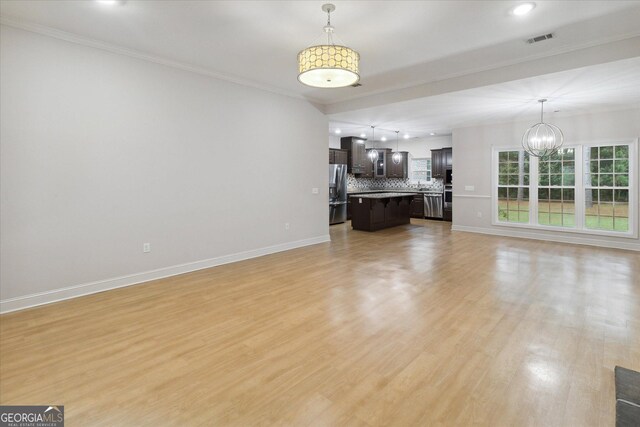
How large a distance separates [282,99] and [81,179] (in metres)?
A: 3.50

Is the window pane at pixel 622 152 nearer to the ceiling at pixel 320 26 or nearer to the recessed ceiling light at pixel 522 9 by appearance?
the ceiling at pixel 320 26

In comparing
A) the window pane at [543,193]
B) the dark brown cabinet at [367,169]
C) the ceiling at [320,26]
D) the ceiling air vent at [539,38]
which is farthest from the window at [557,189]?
the dark brown cabinet at [367,169]

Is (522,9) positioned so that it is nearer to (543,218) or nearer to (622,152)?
(622,152)

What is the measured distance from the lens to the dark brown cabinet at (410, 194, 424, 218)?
10.8 m

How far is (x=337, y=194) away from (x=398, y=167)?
314 centimetres

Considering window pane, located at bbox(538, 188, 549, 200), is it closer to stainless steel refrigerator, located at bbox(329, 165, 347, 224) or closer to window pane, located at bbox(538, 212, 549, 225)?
window pane, located at bbox(538, 212, 549, 225)

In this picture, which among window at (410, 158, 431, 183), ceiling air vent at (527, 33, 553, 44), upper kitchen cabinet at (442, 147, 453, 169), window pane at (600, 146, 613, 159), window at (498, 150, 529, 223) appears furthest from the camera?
window at (410, 158, 431, 183)

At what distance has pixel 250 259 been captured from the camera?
5.63 metres

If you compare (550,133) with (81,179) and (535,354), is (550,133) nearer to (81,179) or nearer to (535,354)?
(535,354)

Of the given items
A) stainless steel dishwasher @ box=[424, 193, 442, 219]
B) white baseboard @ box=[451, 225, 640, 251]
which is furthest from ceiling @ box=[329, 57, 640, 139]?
white baseboard @ box=[451, 225, 640, 251]

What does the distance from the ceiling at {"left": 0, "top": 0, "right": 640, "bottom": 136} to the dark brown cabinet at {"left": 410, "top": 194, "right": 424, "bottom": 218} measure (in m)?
5.19

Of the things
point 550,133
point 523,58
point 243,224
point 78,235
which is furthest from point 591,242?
point 78,235

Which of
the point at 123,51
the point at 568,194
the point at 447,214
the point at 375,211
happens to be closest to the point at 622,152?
the point at 568,194

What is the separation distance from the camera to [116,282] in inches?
164
